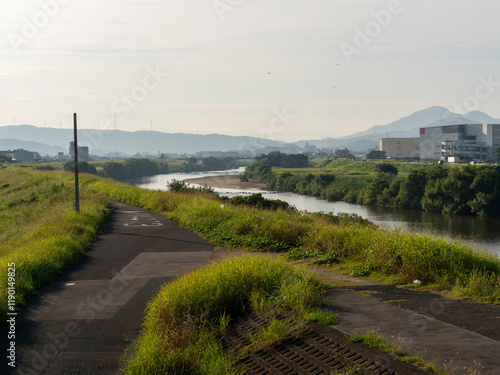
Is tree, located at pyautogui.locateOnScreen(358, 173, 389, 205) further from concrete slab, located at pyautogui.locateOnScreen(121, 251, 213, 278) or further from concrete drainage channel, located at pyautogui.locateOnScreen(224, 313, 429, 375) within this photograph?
concrete drainage channel, located at pyautogui.locateOnScreen(224, 313, 429, 375)

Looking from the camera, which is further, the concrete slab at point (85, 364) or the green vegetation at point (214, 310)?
the concrete slab at point (85, 364)

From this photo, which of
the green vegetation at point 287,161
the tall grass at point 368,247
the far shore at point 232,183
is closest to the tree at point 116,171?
the far shore at point 232,183

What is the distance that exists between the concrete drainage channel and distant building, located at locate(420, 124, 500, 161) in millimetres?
126102

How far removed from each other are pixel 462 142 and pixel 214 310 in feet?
469

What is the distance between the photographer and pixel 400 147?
172m

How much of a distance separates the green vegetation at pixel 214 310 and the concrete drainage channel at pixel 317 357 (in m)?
0.17

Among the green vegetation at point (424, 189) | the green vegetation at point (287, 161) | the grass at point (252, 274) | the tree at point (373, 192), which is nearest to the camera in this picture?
the grass at point (252, 274)

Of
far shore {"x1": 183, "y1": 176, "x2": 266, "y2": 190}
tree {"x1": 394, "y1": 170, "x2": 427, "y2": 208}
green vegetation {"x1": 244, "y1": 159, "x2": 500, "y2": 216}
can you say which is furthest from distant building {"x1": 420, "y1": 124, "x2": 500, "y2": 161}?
tree {"x1": 394, "y1": 170, "x2": 427, "y2": 208}

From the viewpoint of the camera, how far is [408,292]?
28.1 ft

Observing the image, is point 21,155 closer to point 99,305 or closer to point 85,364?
point 99,305

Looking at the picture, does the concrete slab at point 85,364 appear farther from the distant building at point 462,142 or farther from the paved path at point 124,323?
the distant building at point 462,142

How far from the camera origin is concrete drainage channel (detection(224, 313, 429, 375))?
5387 millimetres

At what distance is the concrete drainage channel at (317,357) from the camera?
539cm

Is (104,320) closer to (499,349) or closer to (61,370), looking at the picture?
(61,370)
